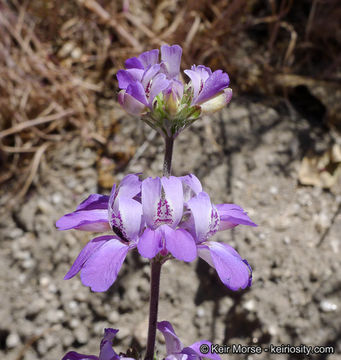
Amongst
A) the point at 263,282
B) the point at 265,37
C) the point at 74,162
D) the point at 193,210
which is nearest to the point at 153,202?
the point at 193,210

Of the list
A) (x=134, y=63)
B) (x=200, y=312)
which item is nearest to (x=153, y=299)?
(x=134, y=63)

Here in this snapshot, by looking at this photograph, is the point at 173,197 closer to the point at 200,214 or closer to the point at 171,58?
the point at 200,214

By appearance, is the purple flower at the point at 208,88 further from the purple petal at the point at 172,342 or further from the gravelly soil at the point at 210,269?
the gravelly soil at the point at 210,269

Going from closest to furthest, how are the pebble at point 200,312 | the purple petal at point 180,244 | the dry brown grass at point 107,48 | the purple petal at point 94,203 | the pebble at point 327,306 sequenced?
the purple petal at point 180,244 → the purple petal at point 94,203 → the pebble at point 327,306 → the pebble at point 200,312 → the dry brown grass at point 107,48

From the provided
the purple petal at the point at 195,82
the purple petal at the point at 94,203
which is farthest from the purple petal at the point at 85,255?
the purple petal at the point at 195,82

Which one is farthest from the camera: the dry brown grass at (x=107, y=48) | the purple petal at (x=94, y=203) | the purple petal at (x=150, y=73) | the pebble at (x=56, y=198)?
the dry brown grass at (x=107, y=48)

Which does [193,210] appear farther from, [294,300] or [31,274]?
[31,274]
